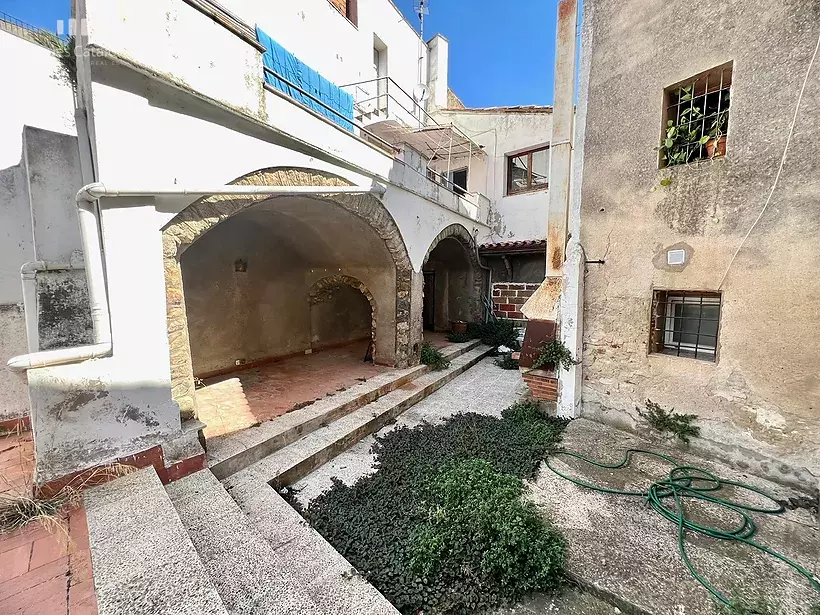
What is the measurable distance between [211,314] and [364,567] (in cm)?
528

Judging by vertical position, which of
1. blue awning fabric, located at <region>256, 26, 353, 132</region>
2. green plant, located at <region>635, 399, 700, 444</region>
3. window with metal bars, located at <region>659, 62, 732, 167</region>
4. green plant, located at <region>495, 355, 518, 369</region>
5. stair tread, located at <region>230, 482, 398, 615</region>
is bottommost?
green plant, located at <region>495, 355, 518, 369</region>

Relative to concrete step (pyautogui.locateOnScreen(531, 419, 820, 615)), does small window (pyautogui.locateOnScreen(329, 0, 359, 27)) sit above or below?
above

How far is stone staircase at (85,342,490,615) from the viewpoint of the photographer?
5.53 ft

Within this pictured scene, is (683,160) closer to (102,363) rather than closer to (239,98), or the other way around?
(239,98)

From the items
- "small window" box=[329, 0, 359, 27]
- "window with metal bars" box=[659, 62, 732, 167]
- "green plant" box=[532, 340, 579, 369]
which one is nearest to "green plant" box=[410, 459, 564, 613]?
"green plant" box=[532, 340, 579, 369]

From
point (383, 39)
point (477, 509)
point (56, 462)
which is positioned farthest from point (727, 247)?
point (383, 39)

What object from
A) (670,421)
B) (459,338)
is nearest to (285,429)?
(670,421)

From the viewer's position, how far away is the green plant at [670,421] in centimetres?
370

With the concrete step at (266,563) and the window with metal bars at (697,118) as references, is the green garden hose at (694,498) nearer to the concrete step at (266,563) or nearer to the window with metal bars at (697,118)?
the concrete step at (266,563)

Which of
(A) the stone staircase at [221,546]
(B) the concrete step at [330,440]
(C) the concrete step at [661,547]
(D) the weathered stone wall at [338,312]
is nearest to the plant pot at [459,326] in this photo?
(D) the weathered stone wall at [338,312]

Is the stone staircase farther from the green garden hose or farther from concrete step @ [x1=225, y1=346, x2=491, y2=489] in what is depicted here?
the green garden hose

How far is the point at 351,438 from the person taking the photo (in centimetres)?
423

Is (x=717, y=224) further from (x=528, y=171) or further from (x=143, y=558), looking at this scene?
(x=528, y=171)

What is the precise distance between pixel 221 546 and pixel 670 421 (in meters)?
4.68
